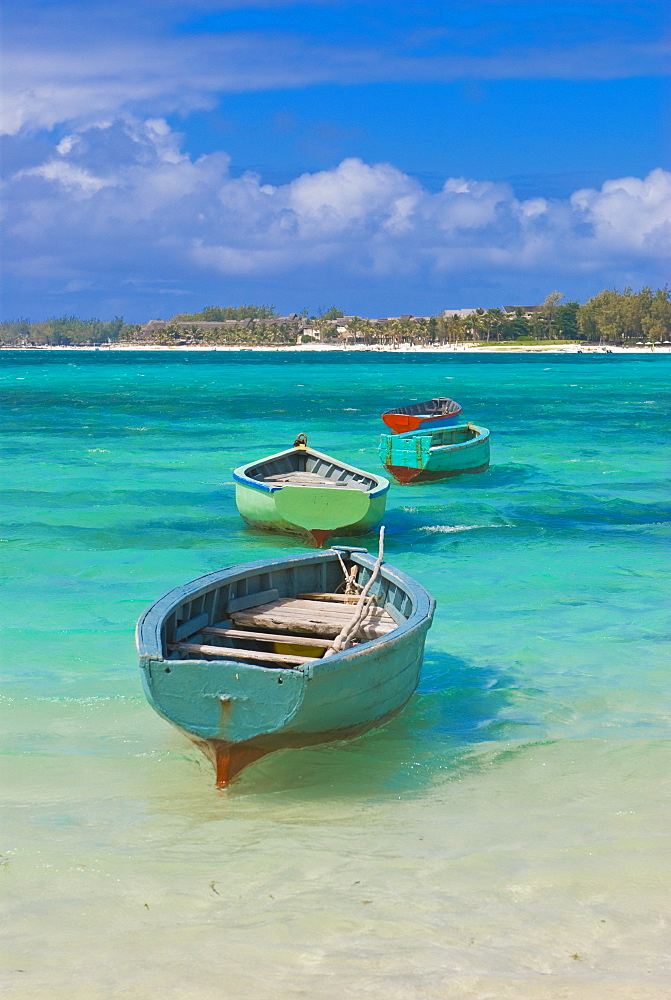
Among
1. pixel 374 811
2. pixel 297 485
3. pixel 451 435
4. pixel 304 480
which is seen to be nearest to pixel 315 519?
pixel 297 485

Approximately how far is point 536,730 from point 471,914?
3.15 meters

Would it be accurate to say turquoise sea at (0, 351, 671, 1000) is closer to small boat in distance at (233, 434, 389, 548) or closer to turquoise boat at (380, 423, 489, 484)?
small boat in distance at (233, 434, 389, 548)

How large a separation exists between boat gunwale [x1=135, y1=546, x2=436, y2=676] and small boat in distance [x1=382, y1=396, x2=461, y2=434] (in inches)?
706

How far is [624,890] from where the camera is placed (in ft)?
20.2

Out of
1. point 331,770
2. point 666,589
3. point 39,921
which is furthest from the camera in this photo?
point 666,589

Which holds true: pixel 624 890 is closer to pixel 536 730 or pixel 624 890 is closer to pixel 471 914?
pixel 471 914

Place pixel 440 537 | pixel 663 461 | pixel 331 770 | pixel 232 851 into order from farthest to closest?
pixel 663 461 → pixel 440 537 → pixel 331 770 → pixel 232 851

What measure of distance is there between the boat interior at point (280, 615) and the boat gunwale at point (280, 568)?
0.06 meters

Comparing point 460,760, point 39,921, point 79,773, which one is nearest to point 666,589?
point 460,760

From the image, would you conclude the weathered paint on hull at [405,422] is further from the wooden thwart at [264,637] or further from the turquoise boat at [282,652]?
the wooden thwart at [264,637]

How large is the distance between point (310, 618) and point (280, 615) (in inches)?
11.7

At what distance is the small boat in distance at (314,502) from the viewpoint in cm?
1617

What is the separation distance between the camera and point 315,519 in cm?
1636

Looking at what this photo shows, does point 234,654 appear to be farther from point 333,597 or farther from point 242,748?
point 333,597
